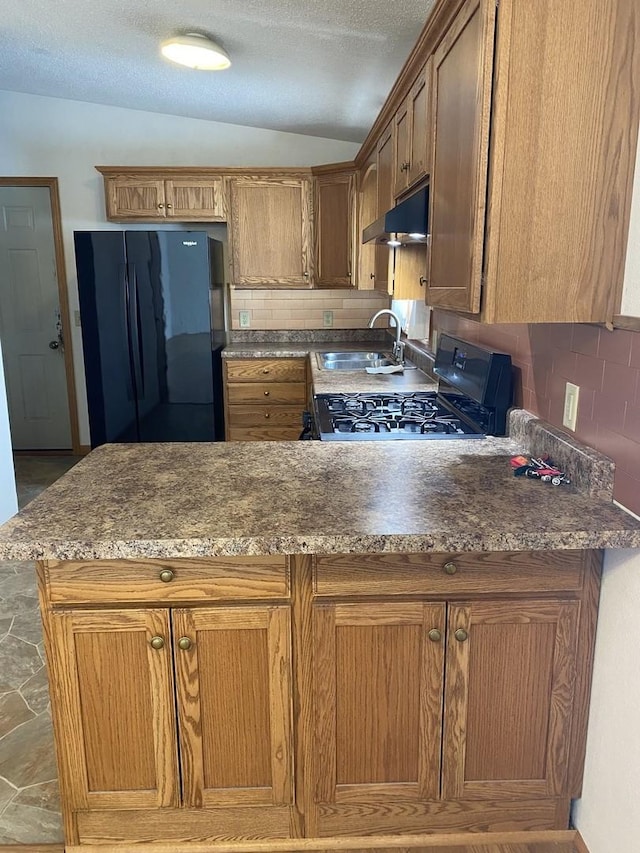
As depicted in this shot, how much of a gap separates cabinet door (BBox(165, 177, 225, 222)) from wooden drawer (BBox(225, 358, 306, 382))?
1.03 metres

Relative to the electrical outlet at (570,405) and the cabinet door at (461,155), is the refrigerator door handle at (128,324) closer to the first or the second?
the cabinet door at (461,155)

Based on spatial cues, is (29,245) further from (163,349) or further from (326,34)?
(326,34)

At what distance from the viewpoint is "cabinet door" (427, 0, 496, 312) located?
130 cm

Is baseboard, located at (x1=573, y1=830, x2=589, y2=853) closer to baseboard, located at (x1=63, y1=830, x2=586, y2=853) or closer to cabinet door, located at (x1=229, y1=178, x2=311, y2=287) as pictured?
baseboard, located at (x1=63, y1=830, x2=586, y2=853)

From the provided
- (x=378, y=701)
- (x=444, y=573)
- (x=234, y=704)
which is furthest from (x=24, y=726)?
(x=444, y=573)

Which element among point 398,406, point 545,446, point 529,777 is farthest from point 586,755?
point 398,406

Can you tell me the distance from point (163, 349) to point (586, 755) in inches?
131

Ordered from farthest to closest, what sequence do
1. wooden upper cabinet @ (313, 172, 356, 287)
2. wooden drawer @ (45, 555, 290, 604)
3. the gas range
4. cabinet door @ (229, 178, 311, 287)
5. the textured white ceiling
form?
cabinet door @ (229, 178, 311, 287), wooden upper cabinet @ (313, 172, 356, 287), the textured white ceiling, the gas range, wooden drawer @ (45, 555, 290, 604)

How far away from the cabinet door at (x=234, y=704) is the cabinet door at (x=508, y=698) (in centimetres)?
38

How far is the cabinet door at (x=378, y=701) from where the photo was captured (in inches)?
55.5

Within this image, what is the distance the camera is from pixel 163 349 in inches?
162

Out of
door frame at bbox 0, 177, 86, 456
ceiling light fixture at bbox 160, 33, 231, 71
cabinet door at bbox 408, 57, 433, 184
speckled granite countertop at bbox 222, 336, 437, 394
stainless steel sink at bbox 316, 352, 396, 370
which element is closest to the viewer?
cabinet door at bbox 408, 57, 433, 184

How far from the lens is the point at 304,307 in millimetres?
4824

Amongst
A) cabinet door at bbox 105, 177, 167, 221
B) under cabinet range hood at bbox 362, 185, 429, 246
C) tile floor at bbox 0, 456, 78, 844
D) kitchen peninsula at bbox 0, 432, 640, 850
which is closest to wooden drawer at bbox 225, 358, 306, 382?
cabinet door at bbox 105, 177, 167, 221
